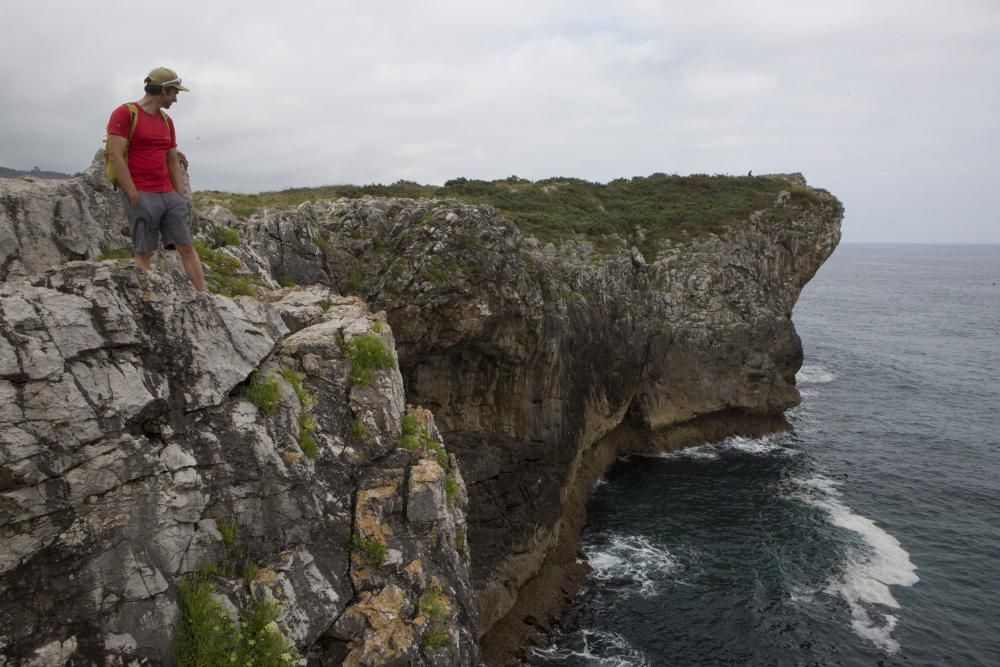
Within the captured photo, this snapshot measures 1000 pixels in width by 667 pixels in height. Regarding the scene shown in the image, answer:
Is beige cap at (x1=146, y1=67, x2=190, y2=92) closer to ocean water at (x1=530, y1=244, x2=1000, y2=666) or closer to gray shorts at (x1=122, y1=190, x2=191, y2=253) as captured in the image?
gray shorts at (x1=122, y1=190, x2=191, y2=253)

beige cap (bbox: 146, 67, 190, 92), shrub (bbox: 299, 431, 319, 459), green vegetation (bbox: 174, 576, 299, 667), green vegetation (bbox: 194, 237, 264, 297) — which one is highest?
beige cap (bbox: 146, 67, 190, 92)

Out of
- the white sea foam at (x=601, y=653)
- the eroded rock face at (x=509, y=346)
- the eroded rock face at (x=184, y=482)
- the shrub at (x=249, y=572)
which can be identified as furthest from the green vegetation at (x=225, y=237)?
the white sea foam at (x=601, y=653)

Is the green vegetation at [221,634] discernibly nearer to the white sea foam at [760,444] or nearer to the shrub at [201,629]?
the shrub at [201,629]

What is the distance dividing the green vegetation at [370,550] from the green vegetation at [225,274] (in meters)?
6.35

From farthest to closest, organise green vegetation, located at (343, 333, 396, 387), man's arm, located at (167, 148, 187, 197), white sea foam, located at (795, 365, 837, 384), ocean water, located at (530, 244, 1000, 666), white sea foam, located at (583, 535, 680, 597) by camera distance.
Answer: white sea foam, located at (795, 365, 837, 384)
white sea foam, located at (583, 535, 680, 597)
ocean water, located at (530, 244, 1000, 666)
green vegetation, located at (343, 333, 396, 387)
man's arm, located at (167, 148, 187, 197)

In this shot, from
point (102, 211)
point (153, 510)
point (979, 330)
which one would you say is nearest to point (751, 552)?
point (153, 510)

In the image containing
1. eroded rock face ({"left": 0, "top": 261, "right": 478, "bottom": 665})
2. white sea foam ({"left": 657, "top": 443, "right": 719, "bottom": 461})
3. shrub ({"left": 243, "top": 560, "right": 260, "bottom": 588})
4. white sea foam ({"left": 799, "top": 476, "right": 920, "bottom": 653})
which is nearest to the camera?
eroded rock face ({"left": 0, "top": 261, "right": 478, "bottom": 665})

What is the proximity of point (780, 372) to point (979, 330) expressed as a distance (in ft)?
219

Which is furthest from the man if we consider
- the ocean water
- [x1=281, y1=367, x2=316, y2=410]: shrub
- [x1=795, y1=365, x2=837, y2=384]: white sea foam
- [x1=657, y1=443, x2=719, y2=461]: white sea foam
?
[x1=795, y1=365, x2=837, y2=384]: white sea foam

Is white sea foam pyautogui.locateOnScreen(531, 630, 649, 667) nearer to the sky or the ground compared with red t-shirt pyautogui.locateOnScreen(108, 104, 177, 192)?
nearer to the ground

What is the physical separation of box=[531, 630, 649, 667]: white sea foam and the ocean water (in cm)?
7

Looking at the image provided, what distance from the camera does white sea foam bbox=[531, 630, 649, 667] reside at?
2530 centimetres

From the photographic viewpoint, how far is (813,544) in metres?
33.5

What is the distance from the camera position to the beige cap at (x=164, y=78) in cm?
968
